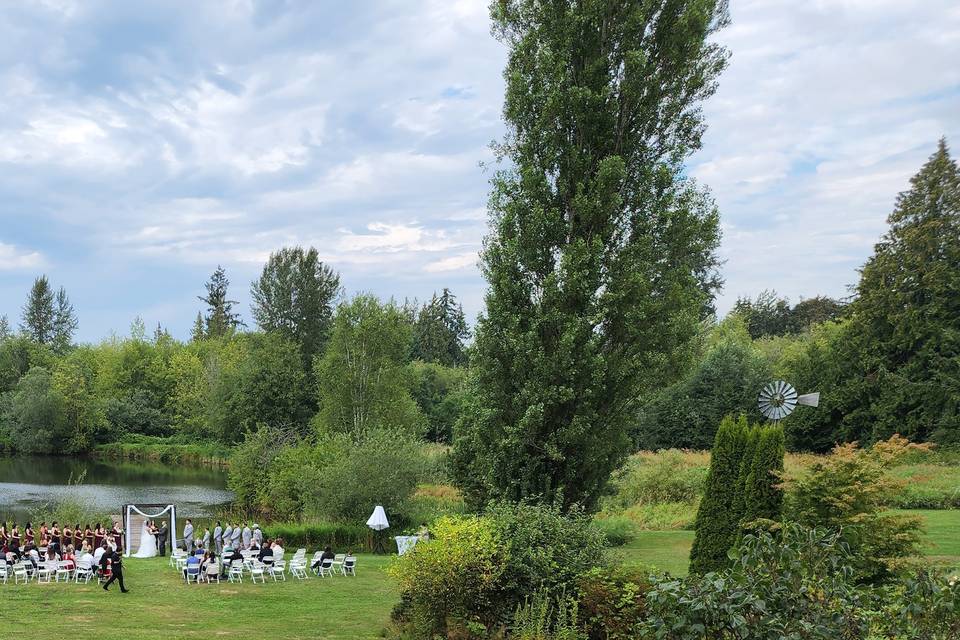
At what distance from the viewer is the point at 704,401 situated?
36562 mm

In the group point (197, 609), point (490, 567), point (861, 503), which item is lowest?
point (197, 609)

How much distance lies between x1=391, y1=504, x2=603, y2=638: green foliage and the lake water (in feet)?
69.4

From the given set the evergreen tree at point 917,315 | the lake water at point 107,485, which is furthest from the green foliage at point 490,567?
the evergreen tree at point 917,315

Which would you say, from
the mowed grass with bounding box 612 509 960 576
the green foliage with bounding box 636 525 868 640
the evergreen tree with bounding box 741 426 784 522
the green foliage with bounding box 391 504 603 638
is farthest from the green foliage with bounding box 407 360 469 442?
the green foliage with bounding box 636 525 868 640

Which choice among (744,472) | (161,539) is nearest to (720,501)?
(744,472)

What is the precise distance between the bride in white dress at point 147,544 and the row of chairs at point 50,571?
14.2 feet

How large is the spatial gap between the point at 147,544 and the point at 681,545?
15370 mm

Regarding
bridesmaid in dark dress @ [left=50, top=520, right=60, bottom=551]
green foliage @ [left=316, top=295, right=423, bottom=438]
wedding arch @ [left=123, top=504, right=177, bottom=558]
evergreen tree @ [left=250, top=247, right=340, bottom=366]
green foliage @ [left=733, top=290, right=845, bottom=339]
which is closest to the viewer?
bridesmaid in dark dress @ [left=50, top=520, right=60, bottom=551]

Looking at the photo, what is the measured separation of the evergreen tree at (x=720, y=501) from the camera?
500 inches

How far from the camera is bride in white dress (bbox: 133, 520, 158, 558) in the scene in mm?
20922

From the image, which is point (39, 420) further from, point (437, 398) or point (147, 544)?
point (147, 544)

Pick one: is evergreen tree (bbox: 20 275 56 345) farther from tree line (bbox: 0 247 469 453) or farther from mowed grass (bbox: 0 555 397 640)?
mowed grass (bbox: 0 555 397 640)

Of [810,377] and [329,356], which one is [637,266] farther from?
[329,356]

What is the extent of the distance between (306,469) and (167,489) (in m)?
18.2
